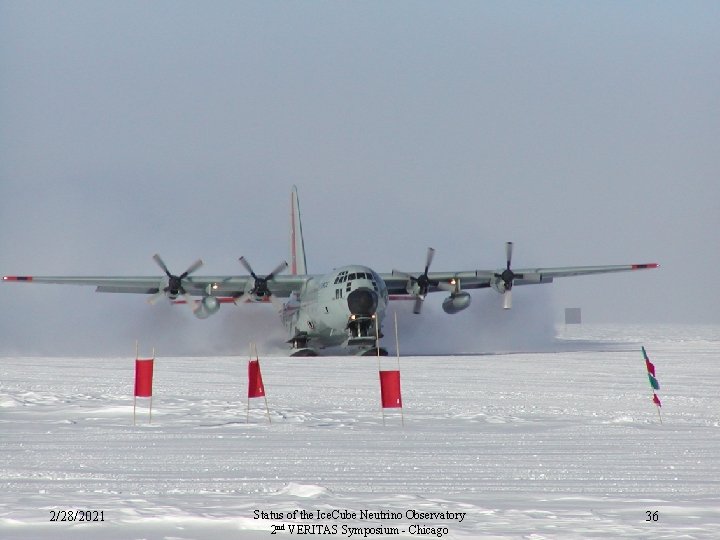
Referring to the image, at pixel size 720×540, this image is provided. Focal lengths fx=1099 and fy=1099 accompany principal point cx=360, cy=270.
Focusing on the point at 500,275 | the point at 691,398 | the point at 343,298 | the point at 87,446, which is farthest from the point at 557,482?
the point at 500,275

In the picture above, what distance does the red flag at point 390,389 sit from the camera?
16.3 metres

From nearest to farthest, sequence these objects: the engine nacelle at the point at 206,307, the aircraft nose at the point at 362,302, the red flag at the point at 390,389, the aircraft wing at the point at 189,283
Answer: the red flag at the point at 390,389 < the aircraft nose at the point at 362,302 < the engine nacelle at the point at 206,307 < the aircraft wing at the point at 189,283

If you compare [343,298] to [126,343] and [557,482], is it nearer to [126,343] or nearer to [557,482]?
[126,343]

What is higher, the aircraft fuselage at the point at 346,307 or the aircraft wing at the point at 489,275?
the aircraft wing at the point at 489,275

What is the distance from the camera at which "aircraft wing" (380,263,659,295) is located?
157 ft

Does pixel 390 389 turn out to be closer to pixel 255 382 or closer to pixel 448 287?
pixel 255 382

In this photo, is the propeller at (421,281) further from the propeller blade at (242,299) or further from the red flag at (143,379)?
the red flag at (143,379)

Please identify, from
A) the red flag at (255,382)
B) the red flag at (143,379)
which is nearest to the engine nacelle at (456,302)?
the red flag at (255,382)

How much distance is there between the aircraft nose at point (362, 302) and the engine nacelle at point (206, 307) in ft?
22.1

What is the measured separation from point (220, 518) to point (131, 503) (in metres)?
1.16

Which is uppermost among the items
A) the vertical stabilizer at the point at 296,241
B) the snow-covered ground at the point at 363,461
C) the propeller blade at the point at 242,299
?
the vertical stabilizer at the point at 296,241

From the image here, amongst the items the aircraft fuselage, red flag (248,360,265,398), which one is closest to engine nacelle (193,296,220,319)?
the aircraft fuselage

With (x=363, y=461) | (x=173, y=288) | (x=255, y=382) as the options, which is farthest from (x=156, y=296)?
(x=363, y=461)

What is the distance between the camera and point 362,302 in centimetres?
4059
